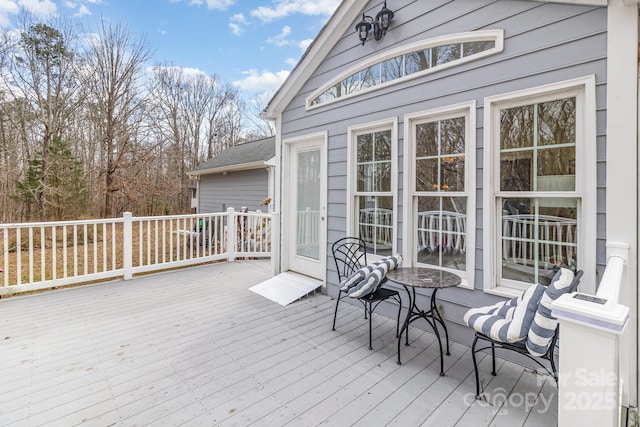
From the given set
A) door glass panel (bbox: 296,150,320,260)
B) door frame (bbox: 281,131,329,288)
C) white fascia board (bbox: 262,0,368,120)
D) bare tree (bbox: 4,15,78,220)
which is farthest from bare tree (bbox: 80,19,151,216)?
door glass panel (bbox: 296,150,320,260)

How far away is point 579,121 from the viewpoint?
221 centimetres

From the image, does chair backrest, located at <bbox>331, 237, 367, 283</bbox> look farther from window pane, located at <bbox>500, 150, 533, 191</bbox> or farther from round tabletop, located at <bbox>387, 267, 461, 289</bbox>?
window pane, located at <bbox>500, 150, 533, 191</bbox>

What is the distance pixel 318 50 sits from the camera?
160 inches

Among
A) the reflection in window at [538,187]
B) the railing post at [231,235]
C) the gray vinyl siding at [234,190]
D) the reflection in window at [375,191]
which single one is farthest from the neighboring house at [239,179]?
the reflection in window at [538,187]

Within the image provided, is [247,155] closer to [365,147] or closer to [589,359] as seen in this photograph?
[365,147]

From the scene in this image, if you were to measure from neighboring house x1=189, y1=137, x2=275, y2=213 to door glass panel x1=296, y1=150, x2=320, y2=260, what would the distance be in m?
4.00

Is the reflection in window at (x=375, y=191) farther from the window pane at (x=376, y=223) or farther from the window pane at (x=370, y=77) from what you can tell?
the window pane at (x=370, y=77)

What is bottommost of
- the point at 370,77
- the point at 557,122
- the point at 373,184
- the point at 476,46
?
the point at 373,184

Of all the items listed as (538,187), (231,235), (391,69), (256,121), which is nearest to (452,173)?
(538,187)

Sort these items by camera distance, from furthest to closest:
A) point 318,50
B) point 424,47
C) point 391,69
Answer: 1. point 318,50
2. point 391,69
3. point 424,47

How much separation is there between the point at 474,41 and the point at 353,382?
302 centimetres

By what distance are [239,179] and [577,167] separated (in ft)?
30.6

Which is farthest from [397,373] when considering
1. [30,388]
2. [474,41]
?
[474,41]

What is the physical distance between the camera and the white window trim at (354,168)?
334 centimetres
